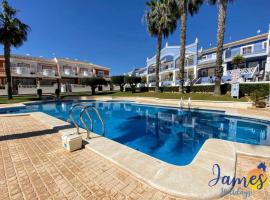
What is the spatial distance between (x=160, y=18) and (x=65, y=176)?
24.6 meters

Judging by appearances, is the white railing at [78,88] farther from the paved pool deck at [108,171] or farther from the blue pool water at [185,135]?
the paved pool deck at [108,171]

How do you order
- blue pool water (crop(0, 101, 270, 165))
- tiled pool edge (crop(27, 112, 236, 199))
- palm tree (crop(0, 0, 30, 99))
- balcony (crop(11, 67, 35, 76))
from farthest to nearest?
balcony (crop(11, 67, 35, 76)), palm tree (crop(0, 0, 30, 99)), blue pool water (crop(0, 101, 270, 165)), tiled pool edge (crop(27, 112, 236, 199))

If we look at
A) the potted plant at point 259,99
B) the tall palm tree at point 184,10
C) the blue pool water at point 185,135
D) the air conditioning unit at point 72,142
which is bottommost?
the blue pool water at point 185,135

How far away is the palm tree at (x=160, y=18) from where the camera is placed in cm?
2067

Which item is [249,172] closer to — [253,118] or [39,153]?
[39,153]

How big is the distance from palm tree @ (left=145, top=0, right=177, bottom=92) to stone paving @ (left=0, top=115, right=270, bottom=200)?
69.7 feet

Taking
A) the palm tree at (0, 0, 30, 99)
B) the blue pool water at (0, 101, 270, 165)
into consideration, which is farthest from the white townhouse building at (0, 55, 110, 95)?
the blue pool water at (0, 101, 270, 165)

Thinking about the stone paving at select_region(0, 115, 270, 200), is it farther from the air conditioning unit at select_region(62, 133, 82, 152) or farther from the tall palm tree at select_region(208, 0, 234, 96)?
the tall palm tree at select_region(208, 0, 234, 96)

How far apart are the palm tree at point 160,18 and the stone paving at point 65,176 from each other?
21.3 m

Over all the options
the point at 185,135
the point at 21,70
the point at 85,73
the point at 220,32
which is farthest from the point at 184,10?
the point at 21,70

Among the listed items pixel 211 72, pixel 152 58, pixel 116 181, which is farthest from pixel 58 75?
pixel 116 181

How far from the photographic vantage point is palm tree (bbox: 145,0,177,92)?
2067cm

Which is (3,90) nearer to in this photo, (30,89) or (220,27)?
(30,89)

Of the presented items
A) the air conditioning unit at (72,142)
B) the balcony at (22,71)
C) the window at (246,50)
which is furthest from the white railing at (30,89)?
the window at (246,50)
